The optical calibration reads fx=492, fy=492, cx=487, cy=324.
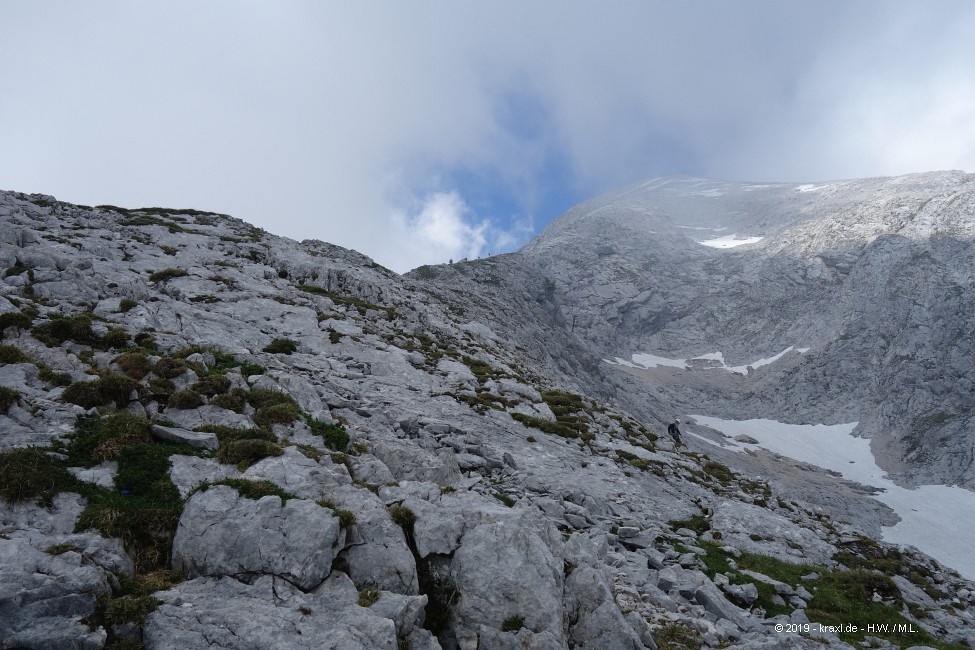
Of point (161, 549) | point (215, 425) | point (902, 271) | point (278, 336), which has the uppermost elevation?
point (902, 271)

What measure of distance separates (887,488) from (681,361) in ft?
229

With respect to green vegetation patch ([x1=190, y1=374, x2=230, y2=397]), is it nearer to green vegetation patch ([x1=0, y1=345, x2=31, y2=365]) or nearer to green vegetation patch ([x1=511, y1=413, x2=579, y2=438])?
green vegetation patch ([x1=0, y1=345, x2=31, y2=365])

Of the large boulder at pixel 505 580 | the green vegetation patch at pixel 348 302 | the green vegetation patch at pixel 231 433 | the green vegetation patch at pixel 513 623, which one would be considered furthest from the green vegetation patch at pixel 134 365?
the green vegetation patch at pixel 348 302

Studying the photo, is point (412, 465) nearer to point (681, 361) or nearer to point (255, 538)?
point (255, 538)

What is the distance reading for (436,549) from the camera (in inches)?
458

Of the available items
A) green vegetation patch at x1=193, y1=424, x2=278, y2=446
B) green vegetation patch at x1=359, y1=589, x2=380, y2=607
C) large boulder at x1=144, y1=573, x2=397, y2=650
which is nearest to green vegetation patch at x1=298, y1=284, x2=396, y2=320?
green vegetation patch at x1=193, y1=424, x2=278, y2=446

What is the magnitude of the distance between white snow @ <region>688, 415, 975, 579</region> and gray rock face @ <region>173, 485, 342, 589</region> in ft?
265

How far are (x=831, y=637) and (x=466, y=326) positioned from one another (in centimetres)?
4311

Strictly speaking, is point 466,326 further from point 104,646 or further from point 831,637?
point 104,646

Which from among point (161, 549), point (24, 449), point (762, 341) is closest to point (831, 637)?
point (161, 549)

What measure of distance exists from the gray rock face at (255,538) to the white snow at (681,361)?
14026cm

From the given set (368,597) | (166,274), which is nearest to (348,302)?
(166,274)

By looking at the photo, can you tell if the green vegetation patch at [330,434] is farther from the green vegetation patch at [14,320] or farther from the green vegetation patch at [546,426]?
the green vegetation patch at [546,426]

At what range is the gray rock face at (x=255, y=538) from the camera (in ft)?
31.7
